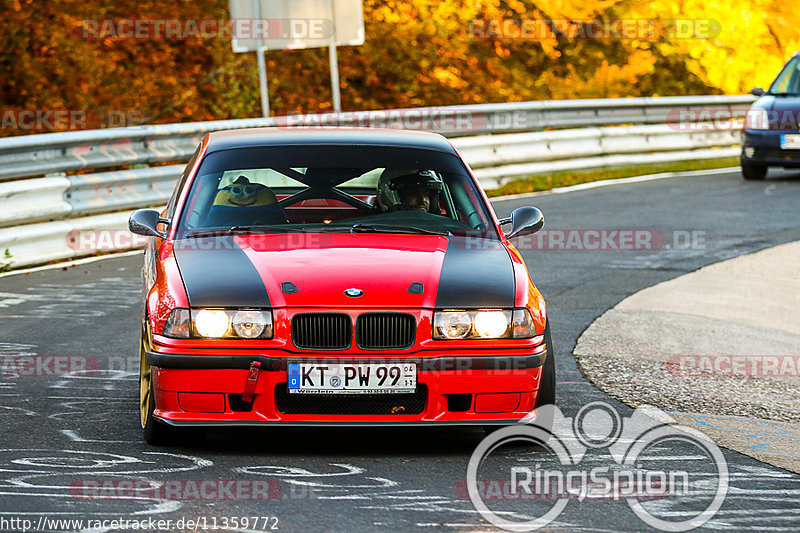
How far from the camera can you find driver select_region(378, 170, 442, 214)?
6.89m

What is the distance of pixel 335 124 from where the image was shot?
1566cm

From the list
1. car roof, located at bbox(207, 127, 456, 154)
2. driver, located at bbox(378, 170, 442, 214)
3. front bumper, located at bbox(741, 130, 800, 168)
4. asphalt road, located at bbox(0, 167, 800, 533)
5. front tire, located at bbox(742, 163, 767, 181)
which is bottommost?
front tire, located at bbox(742, 163, 767, 181)

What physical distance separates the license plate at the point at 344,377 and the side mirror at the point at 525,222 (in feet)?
5.17

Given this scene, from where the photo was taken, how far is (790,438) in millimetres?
6281

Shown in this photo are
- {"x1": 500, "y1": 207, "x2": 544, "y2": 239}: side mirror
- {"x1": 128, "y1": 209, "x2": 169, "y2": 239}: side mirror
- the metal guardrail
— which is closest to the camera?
{"x1": 128, "y1": 209, "x2": 169, "y2": 239}: side mirror

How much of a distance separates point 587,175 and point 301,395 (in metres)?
13.9

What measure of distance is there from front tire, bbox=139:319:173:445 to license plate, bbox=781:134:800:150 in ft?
46.1

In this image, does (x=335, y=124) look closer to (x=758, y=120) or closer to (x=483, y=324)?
(x=758, y=120)

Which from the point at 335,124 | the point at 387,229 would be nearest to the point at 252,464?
the point at 387,229

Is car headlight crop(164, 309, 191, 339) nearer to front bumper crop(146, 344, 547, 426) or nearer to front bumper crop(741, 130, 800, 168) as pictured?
front bumper crop(146, 344, 547, 426)

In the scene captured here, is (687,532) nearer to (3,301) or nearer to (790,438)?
(790,438)

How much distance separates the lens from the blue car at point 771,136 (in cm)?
1830

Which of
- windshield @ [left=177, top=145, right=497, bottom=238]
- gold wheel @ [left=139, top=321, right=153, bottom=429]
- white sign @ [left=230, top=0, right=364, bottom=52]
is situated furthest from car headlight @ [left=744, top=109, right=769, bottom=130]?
gold wheel @ [left=139, top=321, right=153, bottom=429]

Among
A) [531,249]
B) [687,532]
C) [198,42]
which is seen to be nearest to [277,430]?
[687,532]
